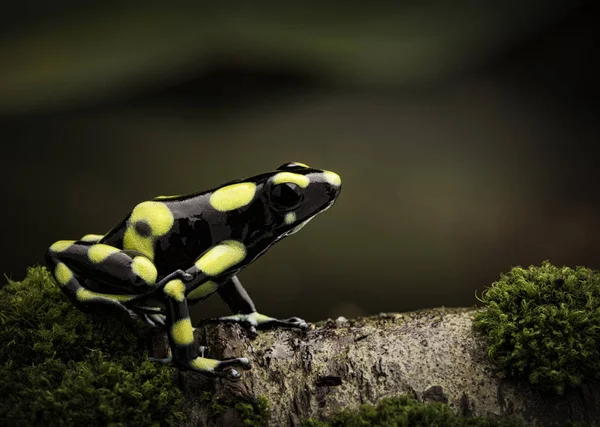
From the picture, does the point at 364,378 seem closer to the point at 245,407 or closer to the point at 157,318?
the point at 245,407

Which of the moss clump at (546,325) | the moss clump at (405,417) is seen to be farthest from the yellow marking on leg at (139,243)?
the moss clump at (546,325)

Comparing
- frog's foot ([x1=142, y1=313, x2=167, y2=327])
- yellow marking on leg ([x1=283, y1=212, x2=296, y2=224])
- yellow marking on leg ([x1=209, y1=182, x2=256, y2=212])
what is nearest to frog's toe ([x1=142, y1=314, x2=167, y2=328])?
frog's foot ([x1=142, y1=313, x2=167, y2=327])

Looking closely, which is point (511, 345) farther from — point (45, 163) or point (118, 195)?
point (45, 163)

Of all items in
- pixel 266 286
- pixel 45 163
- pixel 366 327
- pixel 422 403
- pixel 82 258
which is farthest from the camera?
pixel 45 163

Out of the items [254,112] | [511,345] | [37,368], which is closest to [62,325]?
[37,368]

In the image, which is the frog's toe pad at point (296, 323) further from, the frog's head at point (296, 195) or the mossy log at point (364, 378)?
the frog's head at point (296, 195)

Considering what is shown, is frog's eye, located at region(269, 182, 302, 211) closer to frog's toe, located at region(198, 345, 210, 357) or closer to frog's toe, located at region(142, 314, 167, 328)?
frog's toe, located at region(198, 345, 210, 357)
